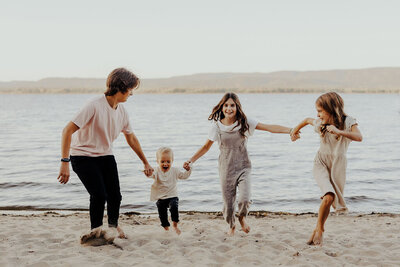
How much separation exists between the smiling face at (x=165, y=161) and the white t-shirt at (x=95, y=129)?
85 centimetres

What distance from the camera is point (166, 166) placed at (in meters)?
5.88

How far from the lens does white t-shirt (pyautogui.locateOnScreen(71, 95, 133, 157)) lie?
5000 millimetres

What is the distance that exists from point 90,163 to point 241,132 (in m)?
1.94

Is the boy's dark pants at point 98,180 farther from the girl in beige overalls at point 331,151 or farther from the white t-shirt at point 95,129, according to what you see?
the girl in beige overalls at point 331,151

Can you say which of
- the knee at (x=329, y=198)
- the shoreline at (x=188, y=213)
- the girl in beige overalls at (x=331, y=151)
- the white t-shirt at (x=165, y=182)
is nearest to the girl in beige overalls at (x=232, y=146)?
the white t-shirt at (x=165, y=182)

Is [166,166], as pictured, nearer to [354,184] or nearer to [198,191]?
[198,191]

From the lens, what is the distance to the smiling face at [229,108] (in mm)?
5789

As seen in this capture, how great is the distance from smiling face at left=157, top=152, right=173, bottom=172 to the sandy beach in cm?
90

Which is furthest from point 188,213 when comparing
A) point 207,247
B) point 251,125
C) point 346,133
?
point 346,133

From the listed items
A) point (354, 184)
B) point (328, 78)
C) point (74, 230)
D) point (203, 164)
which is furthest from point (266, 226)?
point (328, 78)

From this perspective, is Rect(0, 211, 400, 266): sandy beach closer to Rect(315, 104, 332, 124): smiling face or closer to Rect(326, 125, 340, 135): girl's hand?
Rect(326, 125, 340, 135): girl's hand

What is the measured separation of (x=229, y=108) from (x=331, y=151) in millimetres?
1360

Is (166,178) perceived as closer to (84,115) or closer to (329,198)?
(84,115)

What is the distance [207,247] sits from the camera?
5441 millimetres
